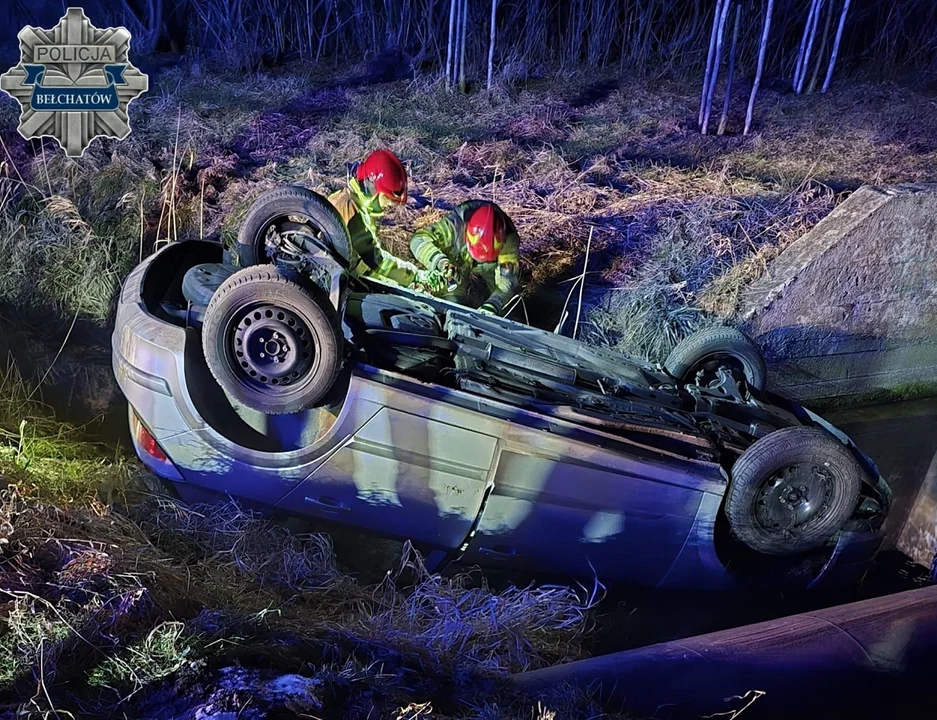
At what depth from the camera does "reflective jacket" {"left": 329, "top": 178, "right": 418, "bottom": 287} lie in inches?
219

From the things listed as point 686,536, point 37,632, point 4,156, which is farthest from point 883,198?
point 4,156

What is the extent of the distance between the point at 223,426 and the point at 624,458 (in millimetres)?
1821

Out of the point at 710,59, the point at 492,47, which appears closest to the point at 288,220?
the point at 492,47

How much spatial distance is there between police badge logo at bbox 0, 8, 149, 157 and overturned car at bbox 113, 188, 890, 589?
154 inches

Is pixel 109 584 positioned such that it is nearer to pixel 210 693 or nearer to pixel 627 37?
pixel 210 693

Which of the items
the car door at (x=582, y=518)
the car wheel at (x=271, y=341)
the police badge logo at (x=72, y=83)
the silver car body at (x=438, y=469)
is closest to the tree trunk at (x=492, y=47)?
the police badge logo at (x=72, y=83)

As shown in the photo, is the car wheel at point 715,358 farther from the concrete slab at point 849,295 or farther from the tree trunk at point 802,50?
the tree trunk at point 802,50

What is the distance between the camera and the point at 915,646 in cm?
302

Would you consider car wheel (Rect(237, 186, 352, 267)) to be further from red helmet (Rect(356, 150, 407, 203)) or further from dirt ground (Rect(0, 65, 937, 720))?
dirt ground (Rect(0, 65, 937, 720))

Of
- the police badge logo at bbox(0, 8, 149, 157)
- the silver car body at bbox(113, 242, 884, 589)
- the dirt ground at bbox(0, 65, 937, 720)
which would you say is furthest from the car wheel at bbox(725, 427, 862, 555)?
the police badge logo at bbox(0, 8, 149, 157)

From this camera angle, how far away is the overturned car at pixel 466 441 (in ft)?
12.2

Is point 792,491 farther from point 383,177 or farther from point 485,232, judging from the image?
point 383,177

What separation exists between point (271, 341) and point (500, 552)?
1446 mm

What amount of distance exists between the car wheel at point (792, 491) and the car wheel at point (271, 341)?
1.92 meters
